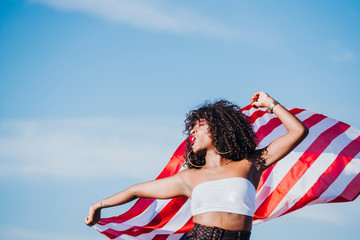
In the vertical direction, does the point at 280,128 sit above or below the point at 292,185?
above

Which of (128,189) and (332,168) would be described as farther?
(332,168)

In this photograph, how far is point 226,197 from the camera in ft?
13.8

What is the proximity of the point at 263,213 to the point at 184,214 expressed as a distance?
1085mm

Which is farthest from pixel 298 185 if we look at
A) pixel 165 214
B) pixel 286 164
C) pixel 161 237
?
pixel 161 237

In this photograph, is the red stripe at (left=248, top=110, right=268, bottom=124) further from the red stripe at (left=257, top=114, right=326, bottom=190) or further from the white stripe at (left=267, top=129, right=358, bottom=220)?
the white stripe at (left=267, top=129, right=358, bottom=220)

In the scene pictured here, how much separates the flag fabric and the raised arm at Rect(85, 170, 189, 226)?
1473 millimetres

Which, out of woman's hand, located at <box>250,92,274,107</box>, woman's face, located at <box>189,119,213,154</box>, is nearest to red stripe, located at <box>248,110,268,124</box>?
woman's hand, located at <box>250,92,274,107</box>

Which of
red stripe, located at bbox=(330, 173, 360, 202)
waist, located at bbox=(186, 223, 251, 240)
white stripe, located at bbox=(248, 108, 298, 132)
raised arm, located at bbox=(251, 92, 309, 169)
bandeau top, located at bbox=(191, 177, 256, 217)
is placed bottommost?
waist, located at bbox=(186, 223, 251, 240)

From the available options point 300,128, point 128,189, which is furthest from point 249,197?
point 128,189

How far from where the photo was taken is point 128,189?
4820 millimetres

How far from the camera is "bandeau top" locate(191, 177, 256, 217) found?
4.16 metres

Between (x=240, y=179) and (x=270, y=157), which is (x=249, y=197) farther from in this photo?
(x=270, y=157)

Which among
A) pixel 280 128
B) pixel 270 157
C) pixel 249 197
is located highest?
pixel 280 128

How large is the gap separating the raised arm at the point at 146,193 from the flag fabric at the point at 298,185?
1473 millimetres
